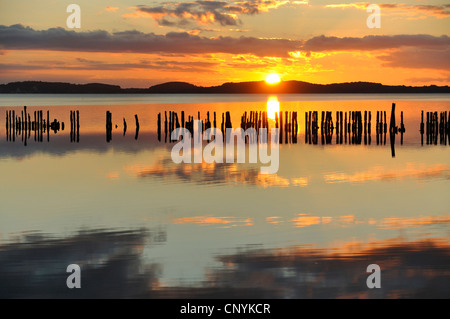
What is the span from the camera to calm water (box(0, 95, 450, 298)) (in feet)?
31.3

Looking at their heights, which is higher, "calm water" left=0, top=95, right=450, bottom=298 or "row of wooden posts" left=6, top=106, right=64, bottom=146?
"row of wooden posts" left=6, top=106, right=64, bottom=146

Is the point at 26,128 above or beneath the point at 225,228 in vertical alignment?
above

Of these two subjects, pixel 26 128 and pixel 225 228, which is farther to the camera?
pixel 26 128

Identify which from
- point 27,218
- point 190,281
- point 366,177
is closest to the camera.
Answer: point 190,281

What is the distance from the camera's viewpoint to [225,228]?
1345 cm

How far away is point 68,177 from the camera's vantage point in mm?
21672

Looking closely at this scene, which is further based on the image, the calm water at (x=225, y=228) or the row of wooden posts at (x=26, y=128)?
the row of wooden posts at (x=26, y=128)

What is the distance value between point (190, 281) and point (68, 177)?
13.0 meters

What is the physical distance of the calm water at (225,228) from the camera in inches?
376

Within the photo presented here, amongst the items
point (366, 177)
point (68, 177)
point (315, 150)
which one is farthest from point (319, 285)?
point (315, 150)

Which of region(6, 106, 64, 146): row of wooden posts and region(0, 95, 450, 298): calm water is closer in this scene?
region(0, 95, 450, 298): calm water

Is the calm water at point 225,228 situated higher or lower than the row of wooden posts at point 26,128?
lower
